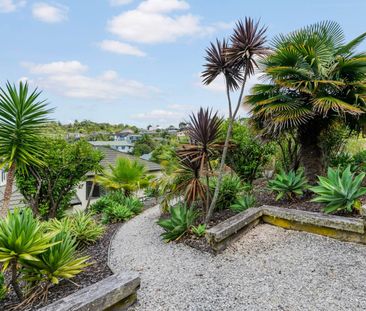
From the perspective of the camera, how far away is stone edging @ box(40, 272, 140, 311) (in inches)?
98.1

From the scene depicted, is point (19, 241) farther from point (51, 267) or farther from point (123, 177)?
point (123, 177)

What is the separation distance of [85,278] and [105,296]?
4.03ft

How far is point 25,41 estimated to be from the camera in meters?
8.35

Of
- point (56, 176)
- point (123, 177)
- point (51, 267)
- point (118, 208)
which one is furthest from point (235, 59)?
point (123, 177)

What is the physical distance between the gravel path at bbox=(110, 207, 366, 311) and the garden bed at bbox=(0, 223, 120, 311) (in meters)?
0.21

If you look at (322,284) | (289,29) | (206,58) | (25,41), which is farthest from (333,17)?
(25,41)

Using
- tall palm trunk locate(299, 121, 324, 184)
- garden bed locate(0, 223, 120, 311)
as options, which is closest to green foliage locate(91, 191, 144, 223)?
garden bed locate(0, 223, 120, 311)

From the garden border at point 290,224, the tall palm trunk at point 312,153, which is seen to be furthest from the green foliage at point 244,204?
the tall palm trunk at point 312,153

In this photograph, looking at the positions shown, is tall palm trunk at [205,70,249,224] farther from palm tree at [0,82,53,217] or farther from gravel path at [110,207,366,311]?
palm tree at [0,82,53,217]

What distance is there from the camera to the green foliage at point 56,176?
8023 millimetres

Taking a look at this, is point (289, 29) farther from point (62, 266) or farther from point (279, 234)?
point (62, 266)

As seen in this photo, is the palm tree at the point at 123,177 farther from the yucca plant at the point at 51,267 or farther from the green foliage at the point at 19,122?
the yucca plant at the point at 51,267

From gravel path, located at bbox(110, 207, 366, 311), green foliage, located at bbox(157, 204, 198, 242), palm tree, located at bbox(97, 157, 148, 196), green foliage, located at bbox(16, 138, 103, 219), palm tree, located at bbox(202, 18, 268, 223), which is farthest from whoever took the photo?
palm tree, located at bbox(97, 157, 148, 196)

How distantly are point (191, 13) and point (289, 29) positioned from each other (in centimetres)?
294
